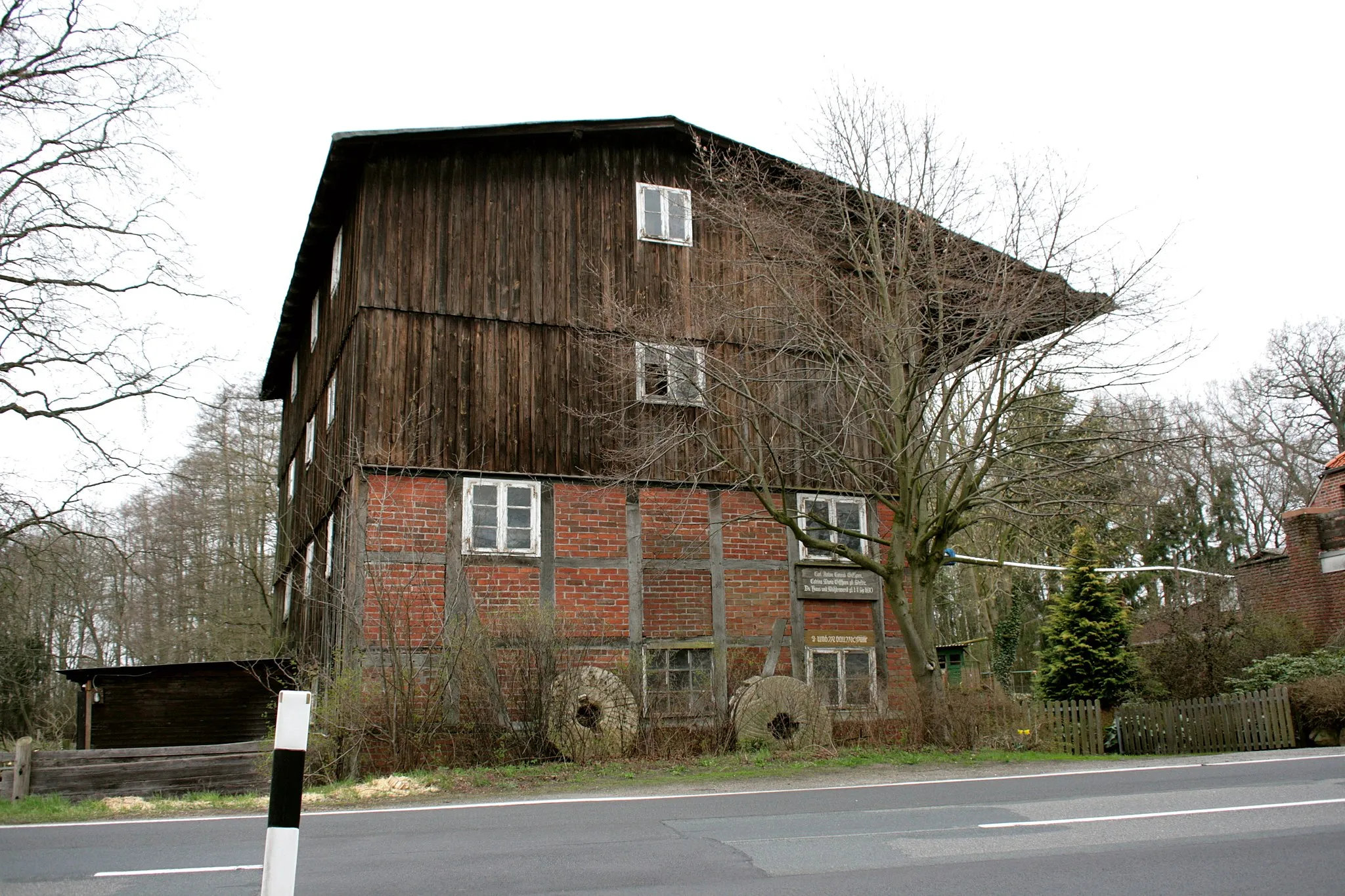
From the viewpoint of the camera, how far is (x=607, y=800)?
10.7 metres

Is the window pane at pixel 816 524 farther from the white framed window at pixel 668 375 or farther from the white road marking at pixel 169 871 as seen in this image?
the white road marking at pixel 169 871

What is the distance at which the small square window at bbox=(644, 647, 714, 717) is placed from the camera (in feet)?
51.7

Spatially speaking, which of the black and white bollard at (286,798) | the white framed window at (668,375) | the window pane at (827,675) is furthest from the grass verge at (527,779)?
the black and white bollard at (286,798)

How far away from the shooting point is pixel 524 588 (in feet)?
56.2

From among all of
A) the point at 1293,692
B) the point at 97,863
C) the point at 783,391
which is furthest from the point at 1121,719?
the point at 97,863

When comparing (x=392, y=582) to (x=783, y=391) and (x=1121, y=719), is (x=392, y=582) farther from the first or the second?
(x=1121, y=719)

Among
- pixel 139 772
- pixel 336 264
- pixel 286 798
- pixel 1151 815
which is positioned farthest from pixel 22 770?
pixel 1151 815

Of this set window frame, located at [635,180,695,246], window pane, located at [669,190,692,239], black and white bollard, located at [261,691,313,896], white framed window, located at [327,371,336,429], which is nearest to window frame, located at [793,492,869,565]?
window frame, located at [635,180,695,246]

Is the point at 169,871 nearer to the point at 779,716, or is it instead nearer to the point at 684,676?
the point at 779,716

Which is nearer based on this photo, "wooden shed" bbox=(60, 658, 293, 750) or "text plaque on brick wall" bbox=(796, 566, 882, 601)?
"text plaque on brick wall" bbox=(796, 566, 882, 601)

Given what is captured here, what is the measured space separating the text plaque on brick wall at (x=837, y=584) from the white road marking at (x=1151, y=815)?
1067 centimetres

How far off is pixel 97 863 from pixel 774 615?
12.6 m

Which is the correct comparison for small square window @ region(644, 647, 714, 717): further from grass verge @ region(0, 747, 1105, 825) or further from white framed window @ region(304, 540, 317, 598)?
white framed window @ region(304, 540, 317, 598)

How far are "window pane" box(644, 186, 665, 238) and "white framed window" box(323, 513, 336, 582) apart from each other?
7105 mm
